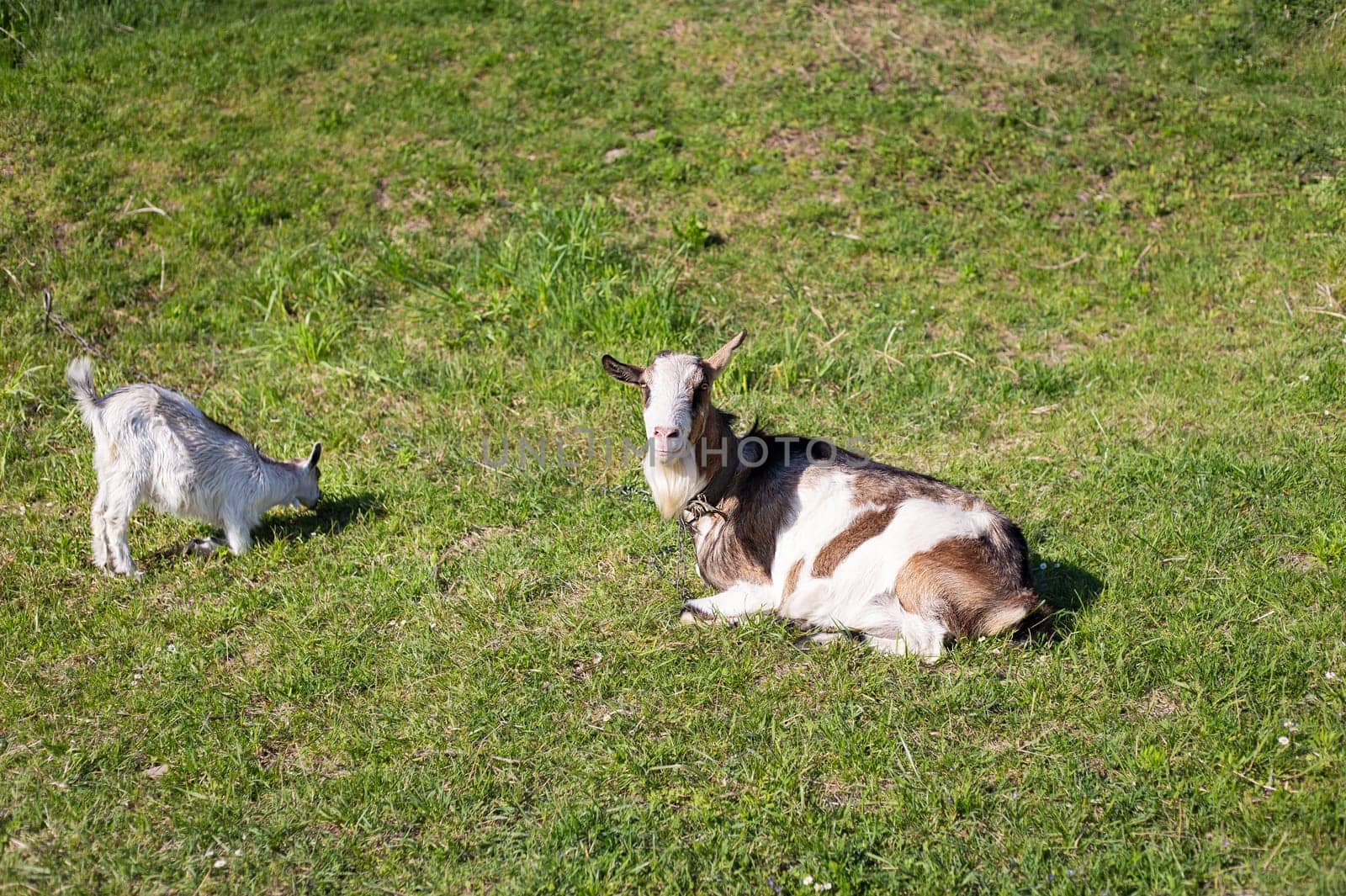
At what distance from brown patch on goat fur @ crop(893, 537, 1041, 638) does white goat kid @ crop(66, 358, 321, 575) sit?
3469 mm

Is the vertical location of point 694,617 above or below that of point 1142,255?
below

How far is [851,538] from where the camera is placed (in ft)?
16.0

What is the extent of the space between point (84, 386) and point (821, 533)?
3.79m

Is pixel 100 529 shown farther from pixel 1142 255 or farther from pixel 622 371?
pixel 1142 255

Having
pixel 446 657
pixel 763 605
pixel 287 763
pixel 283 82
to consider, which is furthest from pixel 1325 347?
pixel 283 82

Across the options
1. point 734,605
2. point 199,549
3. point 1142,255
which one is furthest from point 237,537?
point 1142,255

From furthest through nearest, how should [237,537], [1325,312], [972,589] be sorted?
[1325,312]
[237,537]
[972,589]

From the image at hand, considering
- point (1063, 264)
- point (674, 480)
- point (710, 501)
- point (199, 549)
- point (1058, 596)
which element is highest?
point (1063, 264)

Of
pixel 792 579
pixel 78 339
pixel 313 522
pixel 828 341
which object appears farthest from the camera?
pixel 828 341

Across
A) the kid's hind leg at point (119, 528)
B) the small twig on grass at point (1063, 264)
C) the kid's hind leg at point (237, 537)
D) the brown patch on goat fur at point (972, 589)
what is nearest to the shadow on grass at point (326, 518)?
the kid's hind leg at point (237, 537)

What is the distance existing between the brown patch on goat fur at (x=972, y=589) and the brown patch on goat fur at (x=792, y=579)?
1.81 ft

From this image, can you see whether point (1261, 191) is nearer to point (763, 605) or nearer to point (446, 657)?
point (763, 605)

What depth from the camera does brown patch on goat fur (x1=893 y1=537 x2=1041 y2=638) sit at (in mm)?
4613

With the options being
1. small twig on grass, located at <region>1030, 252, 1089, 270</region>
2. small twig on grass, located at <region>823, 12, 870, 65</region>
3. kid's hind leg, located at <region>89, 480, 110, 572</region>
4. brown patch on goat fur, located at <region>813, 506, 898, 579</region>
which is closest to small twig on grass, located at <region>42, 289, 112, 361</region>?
kid's hind leg, located at <region>89, 480, 110, 572</region>
